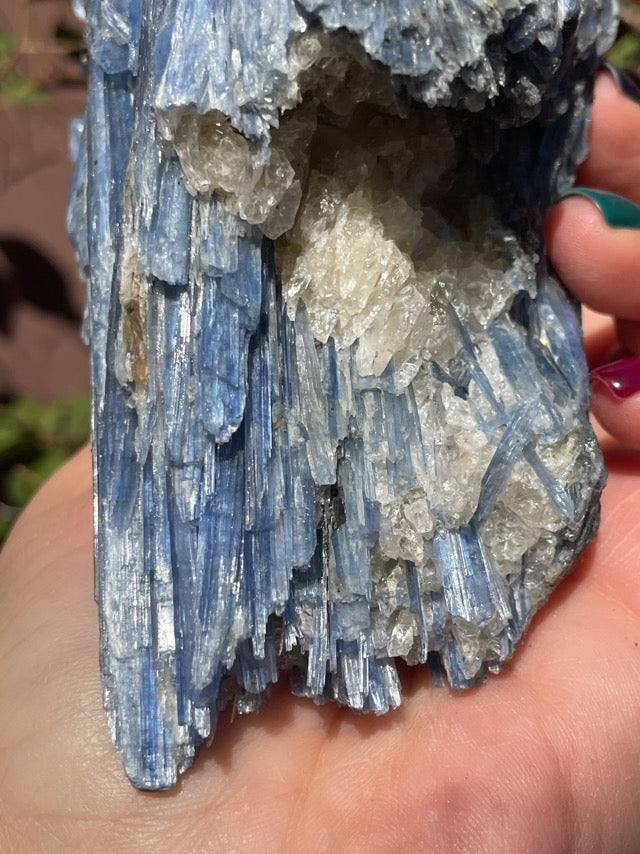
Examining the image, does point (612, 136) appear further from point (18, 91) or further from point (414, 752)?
point (18, 91)

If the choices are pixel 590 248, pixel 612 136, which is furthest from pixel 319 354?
pixel 612 136

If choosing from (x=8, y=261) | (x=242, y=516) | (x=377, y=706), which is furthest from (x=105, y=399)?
(x=8, y=261)

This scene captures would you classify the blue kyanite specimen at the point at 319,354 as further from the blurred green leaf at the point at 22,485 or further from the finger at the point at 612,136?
the blurred green leaf at the point at 22,485

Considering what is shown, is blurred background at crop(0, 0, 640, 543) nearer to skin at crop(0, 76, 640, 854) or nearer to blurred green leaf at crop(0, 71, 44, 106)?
blurred green leaf at crop(0, 71, 44, 106)

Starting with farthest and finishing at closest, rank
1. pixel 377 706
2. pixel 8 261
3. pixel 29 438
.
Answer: pixel 8 261, pixel 29 438, pixel 377 706

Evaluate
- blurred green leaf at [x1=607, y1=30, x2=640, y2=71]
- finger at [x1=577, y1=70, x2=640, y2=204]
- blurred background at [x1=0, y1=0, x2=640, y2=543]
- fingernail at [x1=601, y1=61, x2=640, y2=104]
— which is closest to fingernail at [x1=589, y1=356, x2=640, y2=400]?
finger at [x1=577, y1=70, x2=640, y2=204]

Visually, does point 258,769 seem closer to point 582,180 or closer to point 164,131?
point 164,131

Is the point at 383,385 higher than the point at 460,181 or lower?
lower
